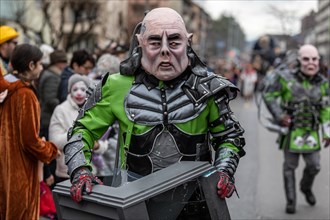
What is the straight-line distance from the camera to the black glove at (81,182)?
2738 millimetres

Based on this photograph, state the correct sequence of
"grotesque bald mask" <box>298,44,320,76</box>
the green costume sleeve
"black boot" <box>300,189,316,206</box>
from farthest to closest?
"black boot" <box>300,189,316,206</box>
"grotesque bald mask" <box>298,44,320,76</box>
the green costume sleeve

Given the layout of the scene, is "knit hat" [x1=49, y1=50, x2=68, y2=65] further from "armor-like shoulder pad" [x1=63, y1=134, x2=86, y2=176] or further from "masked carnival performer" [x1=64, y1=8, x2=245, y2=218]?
"armor-like shoulder pad" [x1=63, y1=134, x2=86, y2=176]

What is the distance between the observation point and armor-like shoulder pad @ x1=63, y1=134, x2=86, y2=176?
121 inches

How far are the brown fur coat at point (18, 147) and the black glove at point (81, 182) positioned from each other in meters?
1.38

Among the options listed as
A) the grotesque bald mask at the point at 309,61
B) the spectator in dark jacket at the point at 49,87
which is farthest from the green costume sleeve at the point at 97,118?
the grotesque bald mask at the point at 309,61

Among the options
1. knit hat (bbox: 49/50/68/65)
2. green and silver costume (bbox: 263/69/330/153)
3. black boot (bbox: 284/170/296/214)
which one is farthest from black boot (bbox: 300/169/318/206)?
knit hat (bbox: 49/50/68/65)

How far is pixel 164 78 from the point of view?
3.21 metres

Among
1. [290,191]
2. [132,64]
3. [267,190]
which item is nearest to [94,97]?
[132,64]

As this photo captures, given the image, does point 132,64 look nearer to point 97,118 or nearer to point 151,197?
point 97,118

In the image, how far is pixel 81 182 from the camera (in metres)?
2.81

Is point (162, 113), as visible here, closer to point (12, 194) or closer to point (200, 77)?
point (200, 77)

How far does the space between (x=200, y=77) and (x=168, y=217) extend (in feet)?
2.68

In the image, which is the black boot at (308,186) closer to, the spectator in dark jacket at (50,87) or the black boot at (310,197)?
the black boot at (310,197)

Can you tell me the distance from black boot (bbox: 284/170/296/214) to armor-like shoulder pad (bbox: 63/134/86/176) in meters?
3.88
